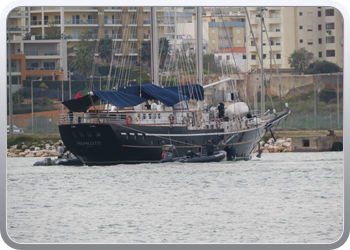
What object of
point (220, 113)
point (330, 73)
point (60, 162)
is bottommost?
point (60, 162)

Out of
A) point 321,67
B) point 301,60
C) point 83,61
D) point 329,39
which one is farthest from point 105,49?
point 329,39

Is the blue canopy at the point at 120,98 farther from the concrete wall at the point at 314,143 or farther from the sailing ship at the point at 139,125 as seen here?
the concrete wall at the point at 314,143

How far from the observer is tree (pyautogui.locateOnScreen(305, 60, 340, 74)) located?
58.4m

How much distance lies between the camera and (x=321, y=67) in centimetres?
6053

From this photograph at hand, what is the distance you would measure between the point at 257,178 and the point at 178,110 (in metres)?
8.63

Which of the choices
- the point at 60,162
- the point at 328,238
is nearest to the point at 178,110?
the point at 60,162

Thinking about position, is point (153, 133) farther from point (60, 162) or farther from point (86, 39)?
point (86, 39)

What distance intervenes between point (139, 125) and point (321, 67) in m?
35.5

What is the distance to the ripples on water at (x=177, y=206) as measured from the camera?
1127 centimetres

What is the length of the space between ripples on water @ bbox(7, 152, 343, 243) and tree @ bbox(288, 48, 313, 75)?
38718 mm

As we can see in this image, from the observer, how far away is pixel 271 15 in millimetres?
68688

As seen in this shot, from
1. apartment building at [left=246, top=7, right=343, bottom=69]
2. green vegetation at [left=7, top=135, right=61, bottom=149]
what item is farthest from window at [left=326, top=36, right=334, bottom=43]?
green vegetation at [left=7, top=135, right=61, bottom=149]

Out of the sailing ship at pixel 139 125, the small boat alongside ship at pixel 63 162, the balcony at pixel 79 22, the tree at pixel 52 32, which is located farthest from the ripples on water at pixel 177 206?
the balcony at pixel 79 22

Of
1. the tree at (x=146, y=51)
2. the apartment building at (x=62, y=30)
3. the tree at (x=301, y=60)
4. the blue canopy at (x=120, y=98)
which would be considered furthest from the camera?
the tree at (x=301, y=60)
